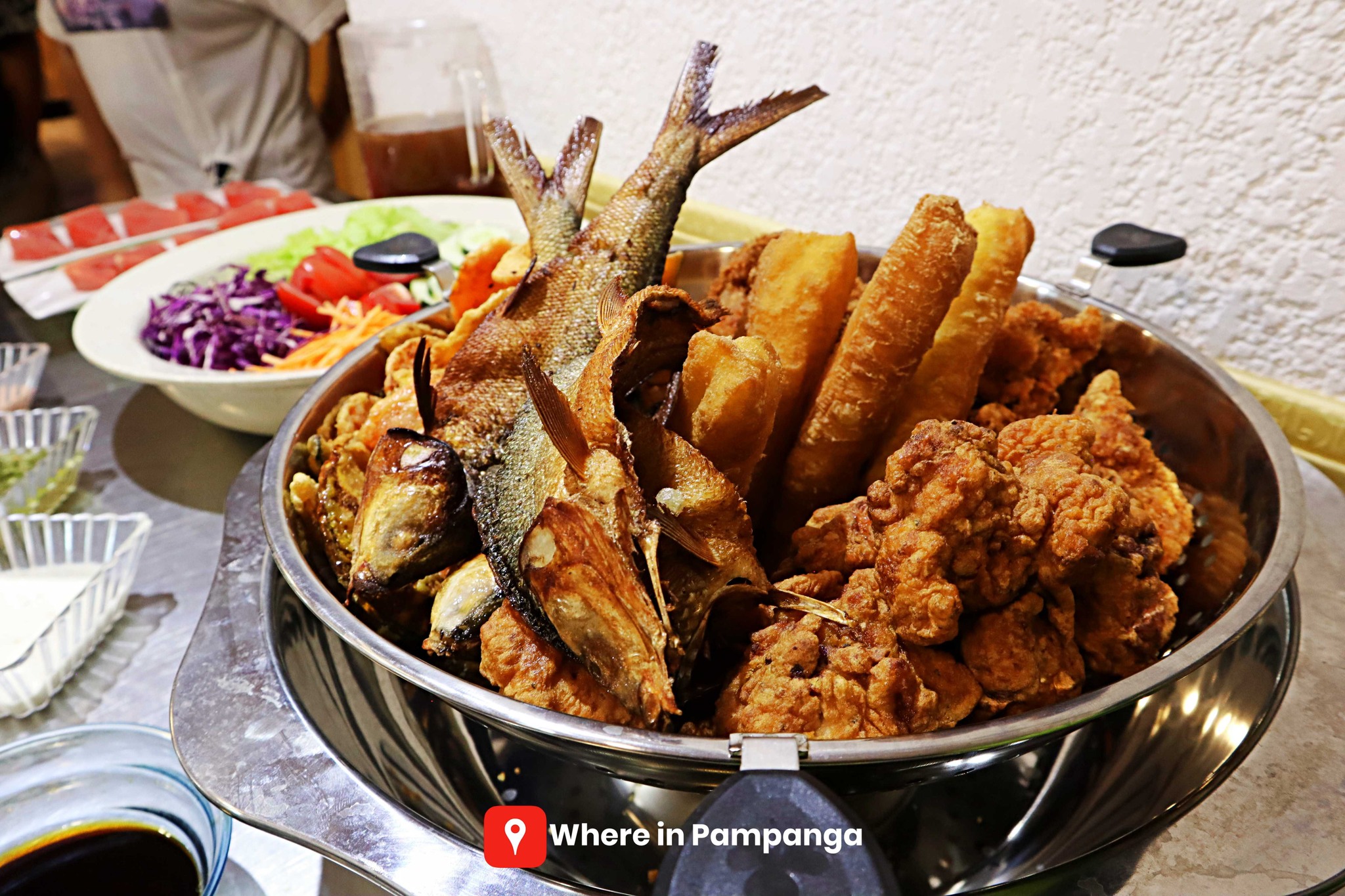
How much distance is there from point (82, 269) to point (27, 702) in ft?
5.56

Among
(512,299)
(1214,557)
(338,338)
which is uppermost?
(512,299)

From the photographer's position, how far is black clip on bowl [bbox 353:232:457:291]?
135 cm

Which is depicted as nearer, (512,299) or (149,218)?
(512,299)

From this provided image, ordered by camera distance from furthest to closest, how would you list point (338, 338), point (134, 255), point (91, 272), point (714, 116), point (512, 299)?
point (134, 255), point (91, 272), point (338, 338), point (714, 116), point (512, 299)

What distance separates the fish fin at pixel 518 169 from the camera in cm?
123

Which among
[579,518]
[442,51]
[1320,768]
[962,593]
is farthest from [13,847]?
[442,51]

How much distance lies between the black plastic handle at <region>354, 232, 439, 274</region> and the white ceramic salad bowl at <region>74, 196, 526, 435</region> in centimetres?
22

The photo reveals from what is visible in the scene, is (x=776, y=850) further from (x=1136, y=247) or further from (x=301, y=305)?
(x=301, y=305)

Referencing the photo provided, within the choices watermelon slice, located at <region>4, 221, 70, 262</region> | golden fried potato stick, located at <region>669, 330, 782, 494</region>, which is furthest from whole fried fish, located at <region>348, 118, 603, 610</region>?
watermelon slice, located at <region>4, 221, 70, 262</region>

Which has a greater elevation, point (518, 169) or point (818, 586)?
point (518, 169)

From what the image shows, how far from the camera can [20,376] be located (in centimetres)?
188

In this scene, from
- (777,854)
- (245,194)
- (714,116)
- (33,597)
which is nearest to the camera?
(777,854)

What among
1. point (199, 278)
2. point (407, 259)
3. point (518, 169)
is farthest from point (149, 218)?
point (518, 169)

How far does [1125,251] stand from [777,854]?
1.01 meters
